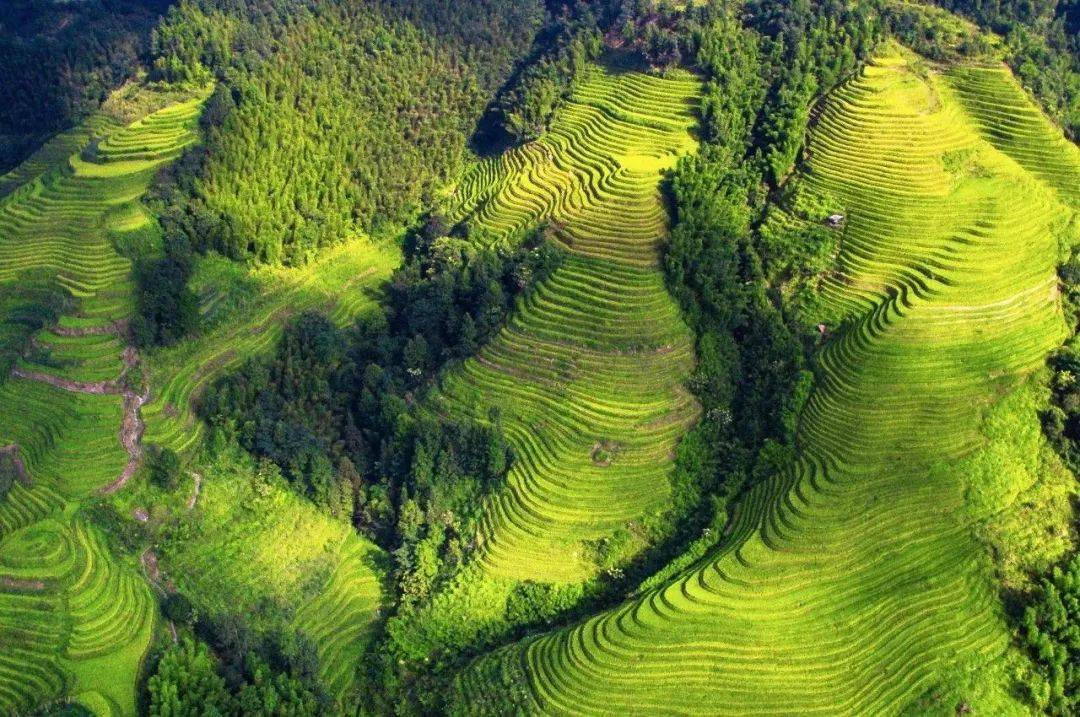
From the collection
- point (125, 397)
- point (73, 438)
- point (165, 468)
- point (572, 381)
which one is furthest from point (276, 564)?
point (572, 381)

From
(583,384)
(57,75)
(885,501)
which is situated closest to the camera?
(885,501)

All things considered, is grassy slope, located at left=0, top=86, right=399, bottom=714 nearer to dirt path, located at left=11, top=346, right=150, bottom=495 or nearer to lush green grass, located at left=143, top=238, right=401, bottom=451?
lush green grass, located at left=143, top=238, right=401, bottom=451

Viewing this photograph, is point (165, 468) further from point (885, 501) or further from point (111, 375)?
point (885, 501)

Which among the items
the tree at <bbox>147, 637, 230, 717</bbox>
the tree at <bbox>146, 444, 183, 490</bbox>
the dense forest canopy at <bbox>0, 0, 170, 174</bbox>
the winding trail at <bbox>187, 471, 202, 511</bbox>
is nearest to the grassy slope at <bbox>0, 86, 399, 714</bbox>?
the winding trail at <bbox>187, 471, 202, 511</bbox>

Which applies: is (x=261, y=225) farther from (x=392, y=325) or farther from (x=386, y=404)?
(x=386, y=404)

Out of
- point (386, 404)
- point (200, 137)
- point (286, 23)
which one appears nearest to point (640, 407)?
point (386, 404)

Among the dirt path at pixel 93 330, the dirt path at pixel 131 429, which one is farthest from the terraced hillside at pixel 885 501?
the dirt path at pixel 93 330
